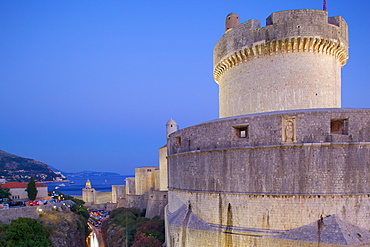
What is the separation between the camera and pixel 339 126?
23.9 feet

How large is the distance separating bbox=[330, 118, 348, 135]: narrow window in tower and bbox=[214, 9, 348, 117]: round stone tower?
128 inches

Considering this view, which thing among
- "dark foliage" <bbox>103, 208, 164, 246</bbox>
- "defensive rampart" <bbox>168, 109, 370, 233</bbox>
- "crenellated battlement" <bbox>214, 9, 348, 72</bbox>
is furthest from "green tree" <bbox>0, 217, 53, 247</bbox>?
"crenellated battlement" <bbox>214, 9, 348, 72</bbox>

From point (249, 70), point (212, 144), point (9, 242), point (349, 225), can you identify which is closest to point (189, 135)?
point (212, 144)

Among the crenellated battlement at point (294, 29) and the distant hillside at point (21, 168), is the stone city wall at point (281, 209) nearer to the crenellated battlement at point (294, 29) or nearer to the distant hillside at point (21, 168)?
the crenellated battlement at point (294, 29)

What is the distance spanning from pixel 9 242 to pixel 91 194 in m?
32.5

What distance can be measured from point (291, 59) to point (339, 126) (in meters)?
4.23

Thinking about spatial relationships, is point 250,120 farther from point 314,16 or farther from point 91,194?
point 91,194

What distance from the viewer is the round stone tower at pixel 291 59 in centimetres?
1020

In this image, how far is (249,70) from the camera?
1125 cm

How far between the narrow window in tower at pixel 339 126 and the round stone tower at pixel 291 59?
3.25 metres

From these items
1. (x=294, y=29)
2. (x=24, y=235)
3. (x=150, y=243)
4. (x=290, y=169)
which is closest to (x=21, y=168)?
(x=24, y=235)

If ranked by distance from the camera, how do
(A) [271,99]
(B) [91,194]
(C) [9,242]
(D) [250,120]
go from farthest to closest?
1. (B) [91,194]
2. (C) [9,242]
3. (A) [271,99]
4. (D) [250,120]

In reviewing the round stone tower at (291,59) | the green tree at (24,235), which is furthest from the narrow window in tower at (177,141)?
the green tree at (24,235)

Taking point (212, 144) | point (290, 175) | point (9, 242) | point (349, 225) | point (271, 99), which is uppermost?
point (271, 99)
